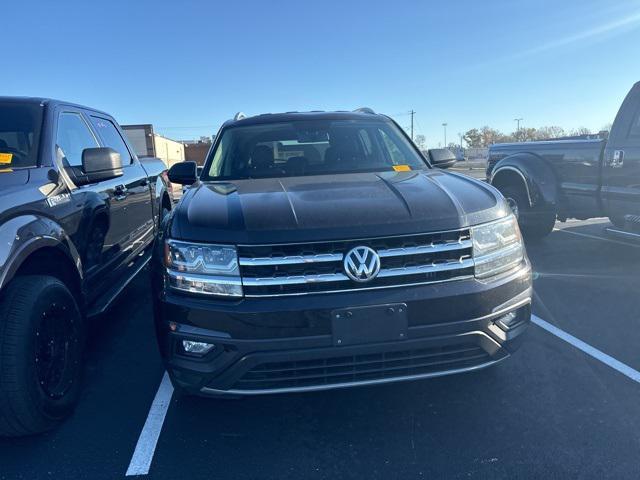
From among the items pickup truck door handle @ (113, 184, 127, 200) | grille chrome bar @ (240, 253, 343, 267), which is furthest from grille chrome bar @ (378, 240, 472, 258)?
pickup truck door handle @ (113, 184, 127, 200)

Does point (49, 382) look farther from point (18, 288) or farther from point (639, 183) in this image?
point (639, 183)

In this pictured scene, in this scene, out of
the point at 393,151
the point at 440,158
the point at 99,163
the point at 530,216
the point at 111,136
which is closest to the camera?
the point at 99,163

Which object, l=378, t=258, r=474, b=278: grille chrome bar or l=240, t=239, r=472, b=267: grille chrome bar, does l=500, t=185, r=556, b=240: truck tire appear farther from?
l=240, t=239, r=472, b=267: grille chrome bar

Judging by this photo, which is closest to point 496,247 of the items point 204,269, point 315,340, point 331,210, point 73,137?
point 331,210

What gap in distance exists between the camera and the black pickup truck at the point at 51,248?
2.42 meters

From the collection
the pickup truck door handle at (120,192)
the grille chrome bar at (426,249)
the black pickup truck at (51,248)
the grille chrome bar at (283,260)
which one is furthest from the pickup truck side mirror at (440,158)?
the pickup truck door handle at (120,192)

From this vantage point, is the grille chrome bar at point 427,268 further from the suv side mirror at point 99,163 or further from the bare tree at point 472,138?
the bare tree at point 472,138

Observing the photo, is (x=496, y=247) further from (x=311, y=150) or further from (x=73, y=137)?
(x=73, y=137)

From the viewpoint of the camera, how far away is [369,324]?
91.4 inches

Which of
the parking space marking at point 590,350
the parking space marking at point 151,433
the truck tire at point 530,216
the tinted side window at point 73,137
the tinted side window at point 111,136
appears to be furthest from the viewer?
the truck tire at point 530,216

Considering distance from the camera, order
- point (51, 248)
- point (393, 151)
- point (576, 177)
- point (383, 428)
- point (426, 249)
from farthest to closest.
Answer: point (576, 177) → point (393, 151) → point (51, 248) → point (383, 428) → point (426, 249)

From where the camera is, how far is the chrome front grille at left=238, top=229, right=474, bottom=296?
7.65 ft

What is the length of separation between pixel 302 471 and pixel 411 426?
0.67 m

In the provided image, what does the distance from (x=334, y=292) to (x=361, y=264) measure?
0.19m
